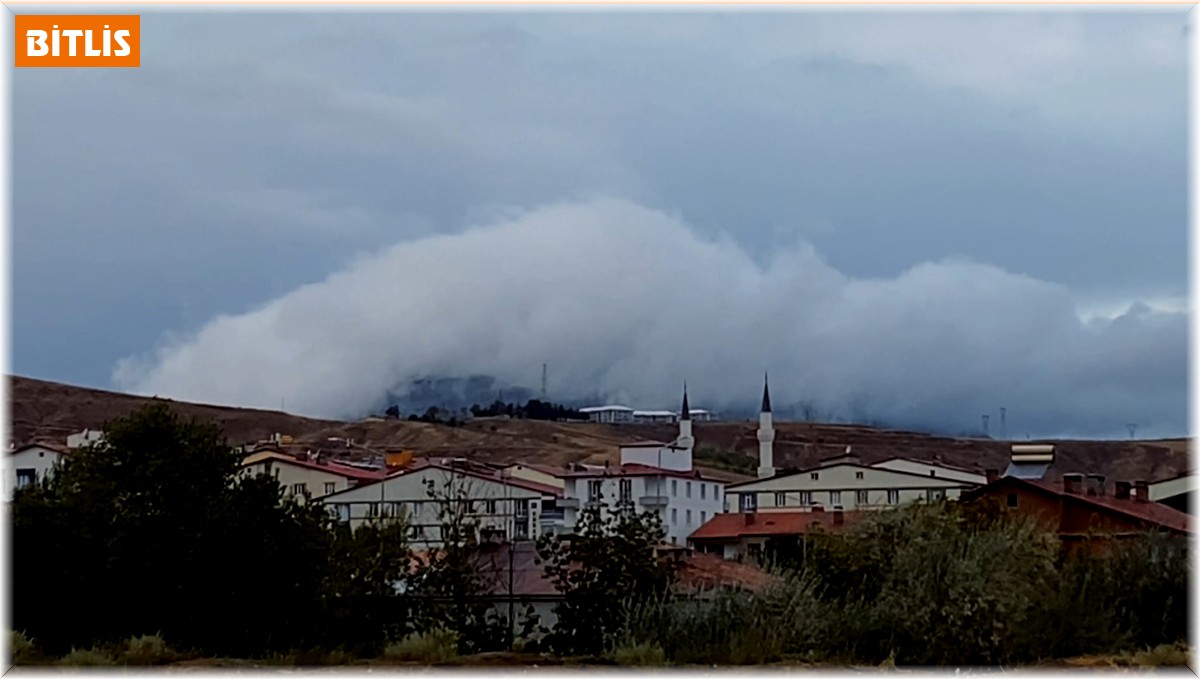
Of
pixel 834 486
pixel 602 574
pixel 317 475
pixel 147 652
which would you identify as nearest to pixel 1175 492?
pixel 834 486

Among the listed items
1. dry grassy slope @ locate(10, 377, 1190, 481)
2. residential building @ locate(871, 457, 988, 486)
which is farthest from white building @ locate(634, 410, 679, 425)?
residential building @ locate(871, 457, 988, 486)

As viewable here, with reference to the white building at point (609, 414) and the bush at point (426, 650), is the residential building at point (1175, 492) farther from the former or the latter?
the white building at point (609, 414)

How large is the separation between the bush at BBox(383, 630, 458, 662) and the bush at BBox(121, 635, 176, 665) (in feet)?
6.90

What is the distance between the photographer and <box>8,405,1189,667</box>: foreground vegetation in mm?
16156

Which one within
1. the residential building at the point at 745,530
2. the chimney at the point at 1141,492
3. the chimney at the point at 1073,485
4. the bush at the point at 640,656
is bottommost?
the residential building at the point at 745,530

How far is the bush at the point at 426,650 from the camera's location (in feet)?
49.1

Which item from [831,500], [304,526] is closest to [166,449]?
[304,526]

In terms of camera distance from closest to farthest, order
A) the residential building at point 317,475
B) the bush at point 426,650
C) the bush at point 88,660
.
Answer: the bush at point 88,660
the bush at point 426,650
the residential building at point 317,475

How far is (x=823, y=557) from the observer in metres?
21.3

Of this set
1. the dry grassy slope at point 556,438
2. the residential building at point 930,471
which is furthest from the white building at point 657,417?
the residential building at point 930,471

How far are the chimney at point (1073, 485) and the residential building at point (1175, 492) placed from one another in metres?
4.16

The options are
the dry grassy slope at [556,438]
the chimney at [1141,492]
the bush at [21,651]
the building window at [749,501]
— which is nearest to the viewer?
the bush at [21,651]

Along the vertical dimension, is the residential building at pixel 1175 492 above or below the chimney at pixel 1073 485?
below

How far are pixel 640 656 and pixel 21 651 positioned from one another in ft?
18.6
